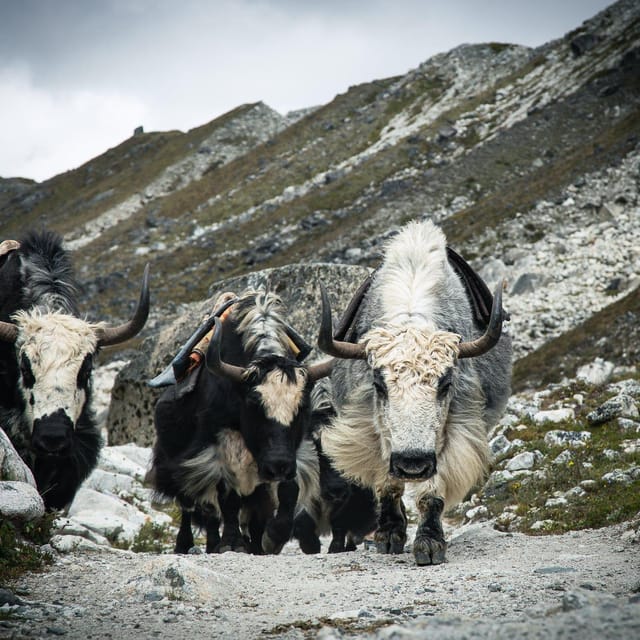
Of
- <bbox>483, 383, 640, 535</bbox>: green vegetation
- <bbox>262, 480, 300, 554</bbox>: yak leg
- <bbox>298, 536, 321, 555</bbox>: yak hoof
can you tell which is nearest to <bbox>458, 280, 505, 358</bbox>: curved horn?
<bbox>483, 383, 640, 535</bbox>: green vegetation

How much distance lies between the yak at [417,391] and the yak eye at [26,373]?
249cm

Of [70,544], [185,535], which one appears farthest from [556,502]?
[70,544]

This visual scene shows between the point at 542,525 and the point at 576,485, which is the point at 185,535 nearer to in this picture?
the point at 542,525

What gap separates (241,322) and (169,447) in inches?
57.3

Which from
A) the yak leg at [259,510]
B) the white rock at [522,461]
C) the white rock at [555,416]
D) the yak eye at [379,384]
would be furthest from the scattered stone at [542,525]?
the white rock at [555,416]

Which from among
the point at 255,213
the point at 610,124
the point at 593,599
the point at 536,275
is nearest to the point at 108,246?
the point at 255,213

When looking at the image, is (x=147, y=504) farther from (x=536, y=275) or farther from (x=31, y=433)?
(x=536, y=275)

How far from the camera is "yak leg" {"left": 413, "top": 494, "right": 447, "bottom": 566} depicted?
5.87 meters

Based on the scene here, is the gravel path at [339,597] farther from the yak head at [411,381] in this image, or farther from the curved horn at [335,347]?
the curved horn at [335,347]

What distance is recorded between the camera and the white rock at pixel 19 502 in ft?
18.2

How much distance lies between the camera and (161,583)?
4453 mm

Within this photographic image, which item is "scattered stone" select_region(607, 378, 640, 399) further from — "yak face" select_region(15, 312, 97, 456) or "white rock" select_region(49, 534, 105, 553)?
"white rock" select_region(49, 534, 105, 553)

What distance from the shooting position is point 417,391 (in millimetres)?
5980

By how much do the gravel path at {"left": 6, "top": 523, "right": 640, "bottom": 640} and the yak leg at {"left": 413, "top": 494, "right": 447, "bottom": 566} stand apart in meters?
0.12
